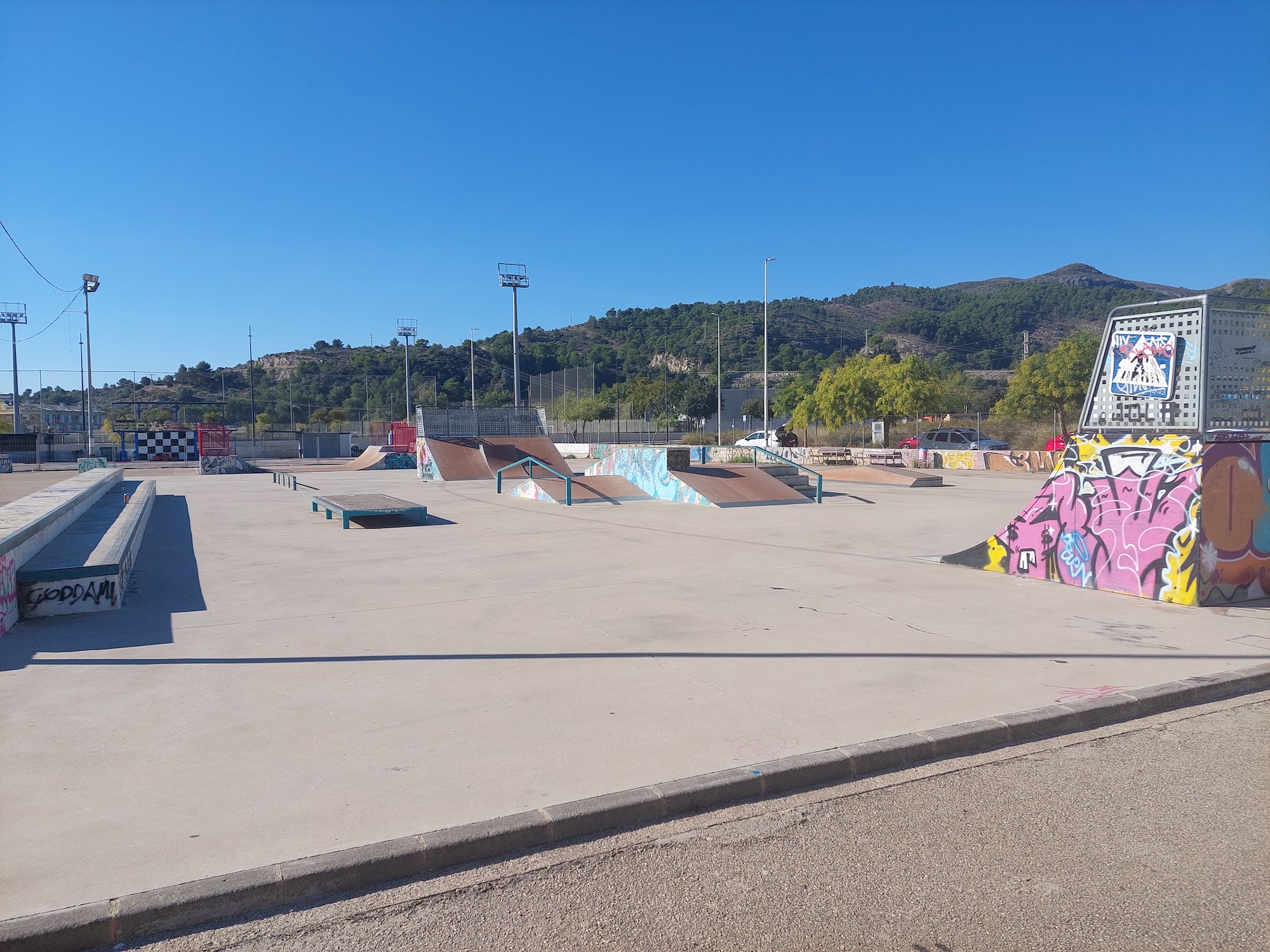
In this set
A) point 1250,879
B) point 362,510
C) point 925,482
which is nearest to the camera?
point 1250,879

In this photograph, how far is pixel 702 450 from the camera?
24219 millimetres

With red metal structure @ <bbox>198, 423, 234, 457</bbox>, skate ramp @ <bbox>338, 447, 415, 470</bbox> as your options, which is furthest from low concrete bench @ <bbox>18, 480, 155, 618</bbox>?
red metal structure @ <bbox>198, 423, 234, 457</bbox>

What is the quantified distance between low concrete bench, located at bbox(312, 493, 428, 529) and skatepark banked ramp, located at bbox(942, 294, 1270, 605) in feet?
32.9

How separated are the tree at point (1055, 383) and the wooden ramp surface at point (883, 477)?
1774 cm

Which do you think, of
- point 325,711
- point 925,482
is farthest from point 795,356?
point 325,711

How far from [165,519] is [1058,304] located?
14684cm

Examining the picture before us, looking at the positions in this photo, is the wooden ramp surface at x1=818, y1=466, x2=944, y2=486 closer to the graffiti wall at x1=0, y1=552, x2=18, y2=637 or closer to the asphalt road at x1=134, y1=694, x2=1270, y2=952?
the asphalt road at x1=134, y1=694, x2=1270, y2=952

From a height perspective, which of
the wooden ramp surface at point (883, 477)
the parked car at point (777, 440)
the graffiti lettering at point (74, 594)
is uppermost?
the parked car at point (777, 440)

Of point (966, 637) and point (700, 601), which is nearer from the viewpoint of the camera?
point (966, 637)

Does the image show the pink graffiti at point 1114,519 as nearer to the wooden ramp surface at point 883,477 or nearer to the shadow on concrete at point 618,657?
the shadow on concrete at point 618,657

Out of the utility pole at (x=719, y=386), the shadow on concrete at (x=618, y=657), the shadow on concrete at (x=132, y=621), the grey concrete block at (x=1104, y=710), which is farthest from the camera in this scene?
the utility pole at (x=719, y=386)

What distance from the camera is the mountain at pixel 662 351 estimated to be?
107 m

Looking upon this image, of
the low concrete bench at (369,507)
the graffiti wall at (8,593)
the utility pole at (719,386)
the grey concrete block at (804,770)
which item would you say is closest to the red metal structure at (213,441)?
the utility pole at (719,386)

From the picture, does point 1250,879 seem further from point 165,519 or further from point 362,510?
point 165,519
